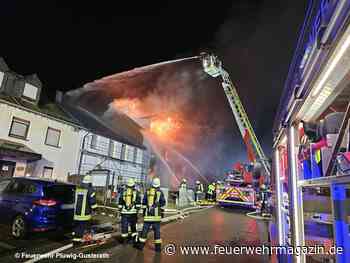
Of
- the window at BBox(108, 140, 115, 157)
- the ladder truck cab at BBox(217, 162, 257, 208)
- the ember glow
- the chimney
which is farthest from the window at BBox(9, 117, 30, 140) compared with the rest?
the ember glow

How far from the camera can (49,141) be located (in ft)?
55.5

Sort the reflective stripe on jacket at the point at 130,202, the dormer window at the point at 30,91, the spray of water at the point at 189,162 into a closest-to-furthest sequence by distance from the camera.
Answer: the reflective stripe on jacket at the point at 130,202
the dormer window at the point at 30,91
the spray of water at the point at 189,162

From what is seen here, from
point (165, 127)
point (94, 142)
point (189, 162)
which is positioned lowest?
point (94, 142)

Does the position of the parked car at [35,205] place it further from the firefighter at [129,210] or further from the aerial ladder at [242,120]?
the aerial ladder at [242,120]

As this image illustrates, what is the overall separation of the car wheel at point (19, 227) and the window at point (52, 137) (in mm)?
11193

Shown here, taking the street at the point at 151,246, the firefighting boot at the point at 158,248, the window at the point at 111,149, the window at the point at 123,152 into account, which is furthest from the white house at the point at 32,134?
the firefighting boot at the point at 158,248

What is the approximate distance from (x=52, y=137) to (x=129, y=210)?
12774 millimetres

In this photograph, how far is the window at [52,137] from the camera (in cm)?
1684

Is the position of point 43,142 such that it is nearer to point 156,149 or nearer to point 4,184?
point 4,184

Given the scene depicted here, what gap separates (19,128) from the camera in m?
15.1

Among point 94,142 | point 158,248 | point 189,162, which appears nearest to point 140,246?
point 158,248

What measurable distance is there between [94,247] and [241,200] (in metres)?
12.1

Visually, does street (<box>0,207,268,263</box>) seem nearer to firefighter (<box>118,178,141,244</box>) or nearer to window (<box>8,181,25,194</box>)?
firefighter (<box>118,178,141,244</box>)

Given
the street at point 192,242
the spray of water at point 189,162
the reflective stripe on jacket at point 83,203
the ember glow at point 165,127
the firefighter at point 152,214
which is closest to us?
the street at point 192,242
